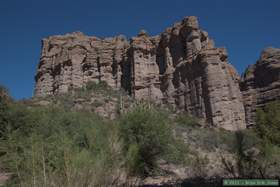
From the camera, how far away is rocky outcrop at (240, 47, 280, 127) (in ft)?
104

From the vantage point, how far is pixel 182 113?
3312 centimetres

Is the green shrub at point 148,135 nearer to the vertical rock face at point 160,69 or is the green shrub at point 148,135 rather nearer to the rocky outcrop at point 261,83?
the vertical rock face at point 160,69

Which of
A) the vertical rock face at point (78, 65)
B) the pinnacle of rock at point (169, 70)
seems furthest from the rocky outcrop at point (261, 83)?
the vertical rock face at point (78, 65)

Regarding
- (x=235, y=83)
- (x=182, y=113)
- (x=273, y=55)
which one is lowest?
(x=182, y=113)

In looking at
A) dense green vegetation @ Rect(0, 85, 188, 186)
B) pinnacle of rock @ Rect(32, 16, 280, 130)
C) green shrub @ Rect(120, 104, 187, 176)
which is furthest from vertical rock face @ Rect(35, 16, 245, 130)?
green shrub @ Rect(120, 104, 187, 176)

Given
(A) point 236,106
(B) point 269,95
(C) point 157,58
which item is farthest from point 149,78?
(B) point 269,95

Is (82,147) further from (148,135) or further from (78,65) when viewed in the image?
(78,65)

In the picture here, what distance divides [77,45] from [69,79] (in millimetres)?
6865

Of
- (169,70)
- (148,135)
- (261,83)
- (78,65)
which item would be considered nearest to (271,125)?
(148,135)

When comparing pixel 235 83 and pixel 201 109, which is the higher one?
pixel 235 83

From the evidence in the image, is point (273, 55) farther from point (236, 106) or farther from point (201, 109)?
point (201, 109)

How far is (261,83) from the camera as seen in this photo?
3366cm

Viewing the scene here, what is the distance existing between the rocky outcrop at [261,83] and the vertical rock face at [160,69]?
120cm

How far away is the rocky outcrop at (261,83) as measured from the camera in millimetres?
31641
